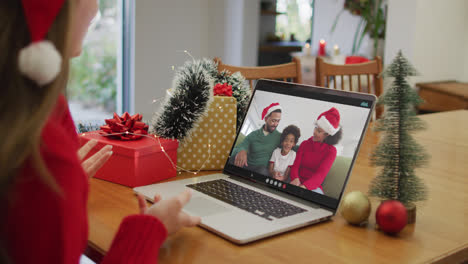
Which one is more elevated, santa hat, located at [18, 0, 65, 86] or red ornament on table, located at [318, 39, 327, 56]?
red ornament on table, located at [318, 39, 327, 56]

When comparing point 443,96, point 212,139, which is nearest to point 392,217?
point 212,139

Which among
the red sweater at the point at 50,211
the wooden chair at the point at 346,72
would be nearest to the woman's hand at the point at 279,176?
the red sweater at the point at 50,211

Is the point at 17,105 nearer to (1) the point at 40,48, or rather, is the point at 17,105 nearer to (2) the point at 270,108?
(1) the point at 40,48

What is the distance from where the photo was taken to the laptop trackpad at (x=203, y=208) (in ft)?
2.81

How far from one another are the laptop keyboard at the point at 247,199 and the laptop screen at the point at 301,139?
0.15 ft

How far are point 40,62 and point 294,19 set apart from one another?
190 inches

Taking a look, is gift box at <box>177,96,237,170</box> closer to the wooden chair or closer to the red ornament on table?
the wooden chair

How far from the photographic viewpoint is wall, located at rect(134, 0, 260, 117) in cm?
403

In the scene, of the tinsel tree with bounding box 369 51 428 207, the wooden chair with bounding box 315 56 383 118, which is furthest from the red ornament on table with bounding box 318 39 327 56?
the tinsel tree with bounding box 369 51 428 207

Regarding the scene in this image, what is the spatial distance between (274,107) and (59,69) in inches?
23.7

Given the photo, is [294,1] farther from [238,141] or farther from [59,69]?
[59,69]

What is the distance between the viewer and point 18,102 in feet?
1.73

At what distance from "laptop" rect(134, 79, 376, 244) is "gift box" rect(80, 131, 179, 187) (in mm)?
40

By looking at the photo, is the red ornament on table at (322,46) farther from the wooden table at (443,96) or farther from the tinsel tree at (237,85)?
the tinsel tree at (237,85)
